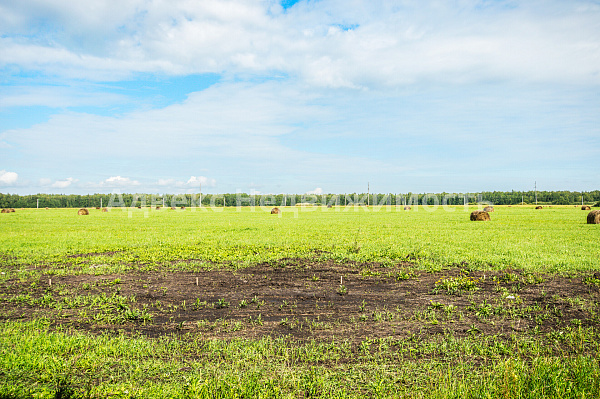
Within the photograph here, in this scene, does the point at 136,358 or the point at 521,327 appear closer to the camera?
the point at 136,358

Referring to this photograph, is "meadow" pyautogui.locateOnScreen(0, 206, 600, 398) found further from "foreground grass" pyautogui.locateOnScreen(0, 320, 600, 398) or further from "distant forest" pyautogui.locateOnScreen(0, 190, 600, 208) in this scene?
"distant forest" pyautogui.locateOnScreen(0, 190, 600, 208)

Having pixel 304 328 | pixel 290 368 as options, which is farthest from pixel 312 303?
pixel 290 368

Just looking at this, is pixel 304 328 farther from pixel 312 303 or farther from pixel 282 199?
pixel 282 199

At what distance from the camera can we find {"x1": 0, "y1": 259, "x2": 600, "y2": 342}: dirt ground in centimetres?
624

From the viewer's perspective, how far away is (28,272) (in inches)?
436

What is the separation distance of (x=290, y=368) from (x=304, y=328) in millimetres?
1559

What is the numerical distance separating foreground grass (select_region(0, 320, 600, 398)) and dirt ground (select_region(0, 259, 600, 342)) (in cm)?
53

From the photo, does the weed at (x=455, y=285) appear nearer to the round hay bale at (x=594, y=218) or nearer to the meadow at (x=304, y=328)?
the meadow at (x=304, y=328)

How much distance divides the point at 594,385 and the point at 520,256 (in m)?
9.56

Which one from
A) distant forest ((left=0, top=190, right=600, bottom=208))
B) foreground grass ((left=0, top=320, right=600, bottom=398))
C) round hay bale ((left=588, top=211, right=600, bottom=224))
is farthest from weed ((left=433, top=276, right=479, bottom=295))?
distant forest ((left=0, top=190, right=600, bottom=208))

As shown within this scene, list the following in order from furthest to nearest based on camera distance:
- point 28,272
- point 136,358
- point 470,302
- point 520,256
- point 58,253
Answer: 1. point 58,253
2. point 520,256
3. point 28,272
4. point 470,302
5. point 136,358

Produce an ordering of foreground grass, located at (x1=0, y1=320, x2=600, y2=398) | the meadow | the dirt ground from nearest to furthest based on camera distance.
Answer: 1. foreground grass, located at (x1=0, y1=320, x2=600, y2=398)
2. the meadow
3. the dirt ground

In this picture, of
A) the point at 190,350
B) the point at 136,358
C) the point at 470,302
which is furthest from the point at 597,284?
the point at 136,358

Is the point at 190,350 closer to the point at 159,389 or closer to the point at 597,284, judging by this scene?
the point at 159,389
